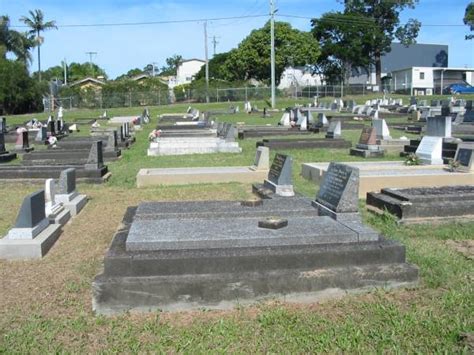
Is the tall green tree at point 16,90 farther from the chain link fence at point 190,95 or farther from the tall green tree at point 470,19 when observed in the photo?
the tall green tree at point 470,19

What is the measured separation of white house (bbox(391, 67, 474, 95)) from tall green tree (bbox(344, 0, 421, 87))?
6285 mm

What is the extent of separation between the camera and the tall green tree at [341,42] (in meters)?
76.0

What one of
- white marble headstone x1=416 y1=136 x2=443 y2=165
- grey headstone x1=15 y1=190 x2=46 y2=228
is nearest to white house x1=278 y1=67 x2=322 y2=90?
white marble headstone x1=416 y1=136 x2=443 y2=165

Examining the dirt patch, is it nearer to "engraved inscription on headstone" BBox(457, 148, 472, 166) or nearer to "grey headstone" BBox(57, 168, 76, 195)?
"engraved inscription on headstone" BBox(457, 148, 472, 166)

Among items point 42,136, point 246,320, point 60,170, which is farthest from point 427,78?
point 246,320

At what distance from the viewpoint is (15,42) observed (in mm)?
67000

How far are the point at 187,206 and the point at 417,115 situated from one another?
2765 centimetres

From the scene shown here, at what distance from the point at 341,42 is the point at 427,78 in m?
14.8

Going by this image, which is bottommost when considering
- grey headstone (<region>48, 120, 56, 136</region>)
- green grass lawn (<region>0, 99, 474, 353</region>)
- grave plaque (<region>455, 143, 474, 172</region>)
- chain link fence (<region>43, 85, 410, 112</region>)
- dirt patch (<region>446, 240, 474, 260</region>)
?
green grass lawn (<region>0, 99, 474, 353</region>)

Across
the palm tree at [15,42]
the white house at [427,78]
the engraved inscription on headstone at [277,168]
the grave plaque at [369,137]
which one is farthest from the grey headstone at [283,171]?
the white house at [427,78]

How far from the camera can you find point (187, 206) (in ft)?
23.4

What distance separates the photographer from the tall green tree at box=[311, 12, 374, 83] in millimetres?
76006

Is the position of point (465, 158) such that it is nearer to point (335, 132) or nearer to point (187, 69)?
point (335, 132)

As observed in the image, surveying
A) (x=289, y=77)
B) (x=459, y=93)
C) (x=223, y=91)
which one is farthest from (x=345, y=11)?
(x=223, y=91)
